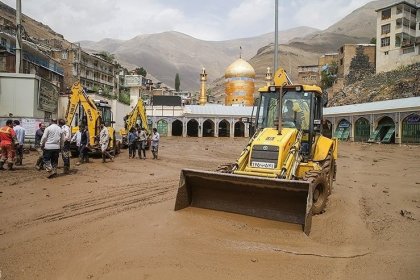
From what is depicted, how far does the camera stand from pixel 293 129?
23.5 feet

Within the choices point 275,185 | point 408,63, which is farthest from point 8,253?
point 408,63

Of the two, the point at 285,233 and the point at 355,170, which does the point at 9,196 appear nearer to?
the point at 285,233

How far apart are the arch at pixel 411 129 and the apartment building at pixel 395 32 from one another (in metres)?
26.1

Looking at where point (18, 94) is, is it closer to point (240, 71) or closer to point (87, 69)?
point (240, 71)

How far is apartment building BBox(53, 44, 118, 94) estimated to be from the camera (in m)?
54.9

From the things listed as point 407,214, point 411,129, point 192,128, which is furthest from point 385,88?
point 407,214

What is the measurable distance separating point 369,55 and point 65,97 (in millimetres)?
48312

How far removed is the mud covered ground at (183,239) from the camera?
4.11 metres

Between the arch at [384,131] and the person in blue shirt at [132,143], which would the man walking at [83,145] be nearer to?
the person in blue shirt at [132,143]

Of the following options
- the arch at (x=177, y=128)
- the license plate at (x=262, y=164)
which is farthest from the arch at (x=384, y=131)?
the license plate at (x=262, y=164)

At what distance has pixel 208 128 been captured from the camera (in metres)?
45.7

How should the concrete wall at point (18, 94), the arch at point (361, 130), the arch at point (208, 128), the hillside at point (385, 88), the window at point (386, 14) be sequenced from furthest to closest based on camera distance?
1. the window at point (386, 14)
2. the arch at point (208, 128)
3. the hillside at point (385, 88)
4. the arch at point (361, 130)
5. the concrete wall at point (18, 94)

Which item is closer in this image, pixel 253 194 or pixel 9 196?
pixel 253 194

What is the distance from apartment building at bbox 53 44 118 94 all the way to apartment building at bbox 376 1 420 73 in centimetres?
4221
